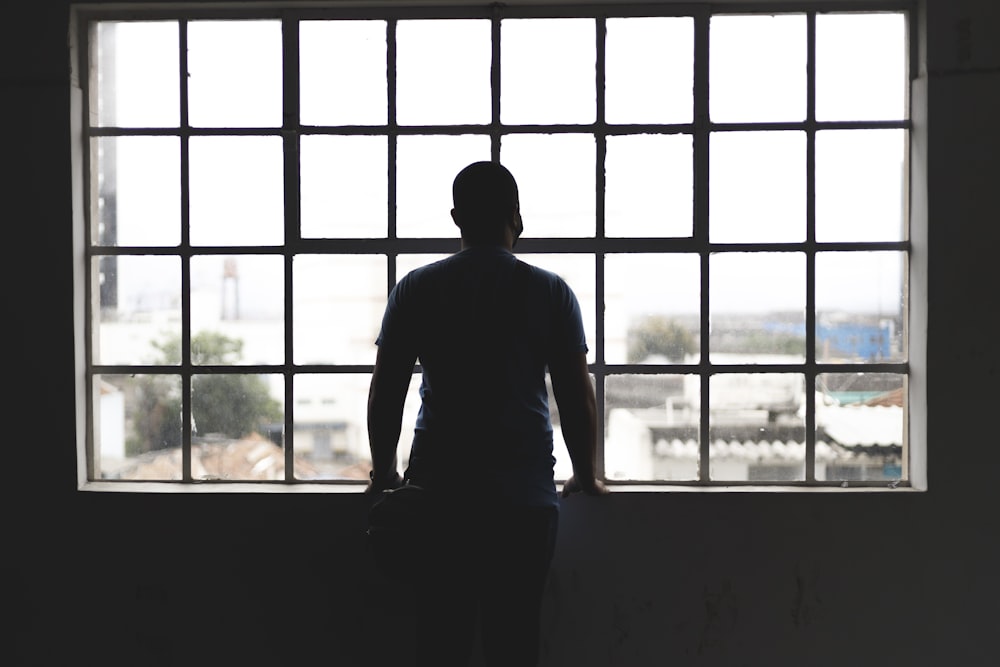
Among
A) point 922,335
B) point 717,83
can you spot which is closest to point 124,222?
point 717,83

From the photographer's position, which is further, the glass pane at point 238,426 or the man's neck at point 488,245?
the glass pane at point 238,426

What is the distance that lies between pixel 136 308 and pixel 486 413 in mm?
1359

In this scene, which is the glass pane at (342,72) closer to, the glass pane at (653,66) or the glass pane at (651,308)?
the glass pane at (653,66)

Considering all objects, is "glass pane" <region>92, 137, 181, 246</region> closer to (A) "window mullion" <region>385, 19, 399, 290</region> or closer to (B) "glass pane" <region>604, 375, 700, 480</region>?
(A) "window mullion" <region>385, 19, 399, 290</region>

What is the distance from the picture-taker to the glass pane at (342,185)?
252 centimetres

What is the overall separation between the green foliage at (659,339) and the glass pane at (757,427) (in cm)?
14

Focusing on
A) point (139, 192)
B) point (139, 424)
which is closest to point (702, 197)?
point (139, 192)

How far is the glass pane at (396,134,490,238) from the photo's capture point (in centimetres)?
251

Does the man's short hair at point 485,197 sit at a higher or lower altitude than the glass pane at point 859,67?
lower

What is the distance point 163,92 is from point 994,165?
2570mm

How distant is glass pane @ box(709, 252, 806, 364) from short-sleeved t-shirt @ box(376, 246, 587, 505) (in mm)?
726

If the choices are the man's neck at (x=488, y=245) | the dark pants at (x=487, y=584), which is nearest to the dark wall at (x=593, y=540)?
the dark pants at (x=487, y=584)

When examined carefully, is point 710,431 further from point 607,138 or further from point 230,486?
point 230,486

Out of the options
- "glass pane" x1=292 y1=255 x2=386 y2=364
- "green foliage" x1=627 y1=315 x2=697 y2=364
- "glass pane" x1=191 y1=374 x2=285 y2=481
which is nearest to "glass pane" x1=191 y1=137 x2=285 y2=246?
"glass pane" x1=292 y1=255 x2=386 y2=364
